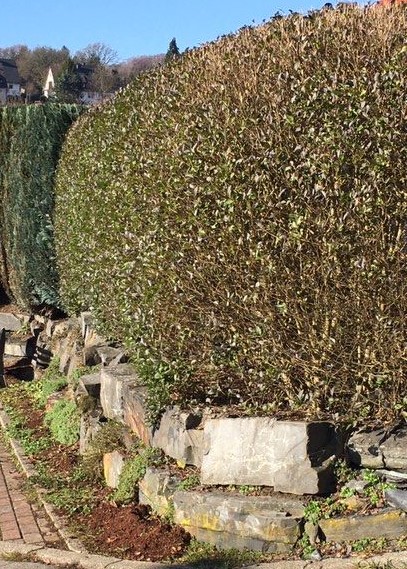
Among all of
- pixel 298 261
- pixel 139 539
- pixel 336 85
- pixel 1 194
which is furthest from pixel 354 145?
pixel 1 194

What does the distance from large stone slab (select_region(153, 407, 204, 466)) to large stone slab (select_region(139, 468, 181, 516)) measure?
5.1 inches

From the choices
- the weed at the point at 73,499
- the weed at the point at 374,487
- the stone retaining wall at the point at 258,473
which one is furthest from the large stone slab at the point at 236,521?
the weed at the point at 73,499

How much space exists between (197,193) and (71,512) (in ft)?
7.02

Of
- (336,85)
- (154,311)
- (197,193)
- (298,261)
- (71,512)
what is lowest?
(71,512)

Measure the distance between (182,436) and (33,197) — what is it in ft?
22.0

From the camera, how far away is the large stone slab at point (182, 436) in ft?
15.7

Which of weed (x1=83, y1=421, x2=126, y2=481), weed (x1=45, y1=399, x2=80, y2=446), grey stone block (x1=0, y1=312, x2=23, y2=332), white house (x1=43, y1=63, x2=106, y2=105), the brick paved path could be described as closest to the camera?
the brick paved path

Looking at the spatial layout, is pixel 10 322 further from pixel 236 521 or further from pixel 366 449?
pixel 366 449

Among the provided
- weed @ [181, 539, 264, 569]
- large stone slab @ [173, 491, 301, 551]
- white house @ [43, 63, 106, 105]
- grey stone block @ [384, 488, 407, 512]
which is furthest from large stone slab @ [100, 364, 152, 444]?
Answer: white house @ [43, 63, 106, 105]

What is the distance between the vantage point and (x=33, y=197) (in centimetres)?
1088

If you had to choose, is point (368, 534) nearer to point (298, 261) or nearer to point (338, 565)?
point (338, 565)

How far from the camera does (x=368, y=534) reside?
407cm

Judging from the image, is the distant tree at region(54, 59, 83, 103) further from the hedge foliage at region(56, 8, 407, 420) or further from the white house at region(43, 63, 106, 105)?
the hedge foliage at region(56, 8, 407, 420)

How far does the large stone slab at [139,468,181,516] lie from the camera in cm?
A: 470
